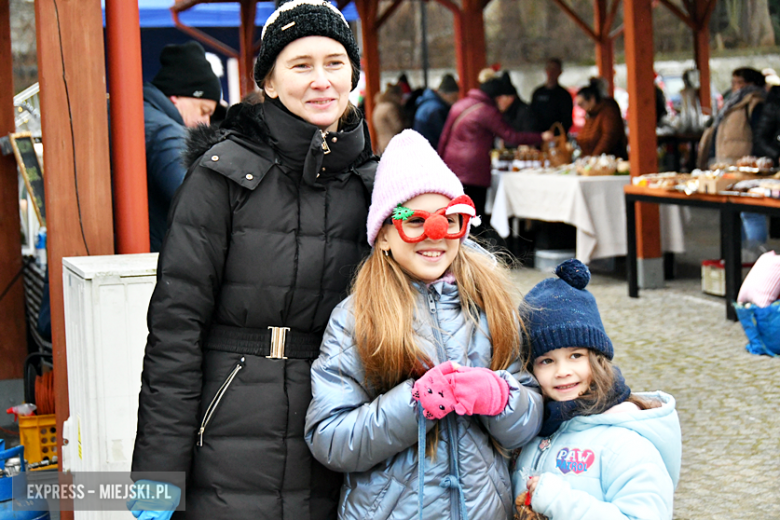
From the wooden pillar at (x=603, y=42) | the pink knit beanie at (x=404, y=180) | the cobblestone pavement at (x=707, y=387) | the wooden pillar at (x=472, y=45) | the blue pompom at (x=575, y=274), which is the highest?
the wooden pillar at (x=603, y=42)

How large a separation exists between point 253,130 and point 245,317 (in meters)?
0.42

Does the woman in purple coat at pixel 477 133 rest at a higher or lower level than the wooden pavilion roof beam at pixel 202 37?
lower

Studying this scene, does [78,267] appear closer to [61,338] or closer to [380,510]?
[61,338]

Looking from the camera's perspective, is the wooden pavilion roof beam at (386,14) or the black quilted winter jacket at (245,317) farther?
the wooden pavilion roof beam at (386,14)

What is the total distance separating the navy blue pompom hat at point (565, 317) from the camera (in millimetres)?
1905

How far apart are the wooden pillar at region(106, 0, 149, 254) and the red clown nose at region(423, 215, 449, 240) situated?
1.55 meters

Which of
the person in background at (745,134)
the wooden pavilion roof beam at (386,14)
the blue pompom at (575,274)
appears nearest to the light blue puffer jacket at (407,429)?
the blue pompom at (575,274)

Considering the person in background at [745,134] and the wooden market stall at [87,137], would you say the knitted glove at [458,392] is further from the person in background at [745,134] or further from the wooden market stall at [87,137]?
the person in background at [745,134]

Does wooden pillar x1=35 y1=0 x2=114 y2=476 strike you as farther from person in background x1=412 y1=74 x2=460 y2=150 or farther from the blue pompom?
person in background x1=412 y1=74 x2=460 y2=150

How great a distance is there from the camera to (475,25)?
11.8 m

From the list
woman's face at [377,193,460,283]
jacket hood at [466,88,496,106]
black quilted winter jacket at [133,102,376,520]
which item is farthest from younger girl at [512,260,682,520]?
jacket hood at [466,88,496,106]

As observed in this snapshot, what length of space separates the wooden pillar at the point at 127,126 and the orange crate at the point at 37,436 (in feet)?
4.31

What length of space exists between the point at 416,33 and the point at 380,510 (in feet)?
67.0

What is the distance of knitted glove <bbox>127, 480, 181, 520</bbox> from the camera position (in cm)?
181
